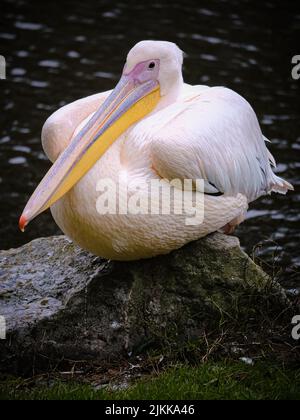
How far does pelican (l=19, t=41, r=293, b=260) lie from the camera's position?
13.5 feet

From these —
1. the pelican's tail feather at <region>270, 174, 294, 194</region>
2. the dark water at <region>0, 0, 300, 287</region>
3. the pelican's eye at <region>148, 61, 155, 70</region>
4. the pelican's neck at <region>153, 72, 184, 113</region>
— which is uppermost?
the pelican's eye at <region>148, 61, 155, 70</region>

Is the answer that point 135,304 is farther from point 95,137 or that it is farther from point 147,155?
point 95,137

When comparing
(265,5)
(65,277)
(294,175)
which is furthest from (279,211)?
(265,5)

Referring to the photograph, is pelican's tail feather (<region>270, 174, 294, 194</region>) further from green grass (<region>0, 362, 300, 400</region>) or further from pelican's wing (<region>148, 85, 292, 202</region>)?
green grass (<region>0, 362, 300, 400</region>)

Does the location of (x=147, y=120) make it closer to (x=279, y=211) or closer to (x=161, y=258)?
(x=161, y=258)

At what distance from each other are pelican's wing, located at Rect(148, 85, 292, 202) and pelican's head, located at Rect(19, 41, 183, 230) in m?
0.11

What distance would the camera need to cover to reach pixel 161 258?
4.54 metres

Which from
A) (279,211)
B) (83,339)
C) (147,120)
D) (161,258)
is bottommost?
(279,211)

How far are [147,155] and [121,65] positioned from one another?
4.99m

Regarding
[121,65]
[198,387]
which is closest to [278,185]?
[198,387]

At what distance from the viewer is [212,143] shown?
433cm

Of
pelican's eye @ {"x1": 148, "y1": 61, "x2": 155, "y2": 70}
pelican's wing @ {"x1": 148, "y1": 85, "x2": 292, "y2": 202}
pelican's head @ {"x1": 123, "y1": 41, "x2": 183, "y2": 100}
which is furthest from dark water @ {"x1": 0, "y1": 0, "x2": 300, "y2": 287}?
pelican's eye @ {"x1": 148, "y1": 61, "x2": 155, "y2": 70}

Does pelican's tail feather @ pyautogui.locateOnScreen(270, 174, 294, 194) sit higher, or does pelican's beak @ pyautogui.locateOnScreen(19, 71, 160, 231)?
pelican's beak @ pyautogui.locateOnScreen(19, 71, 160, 231)
